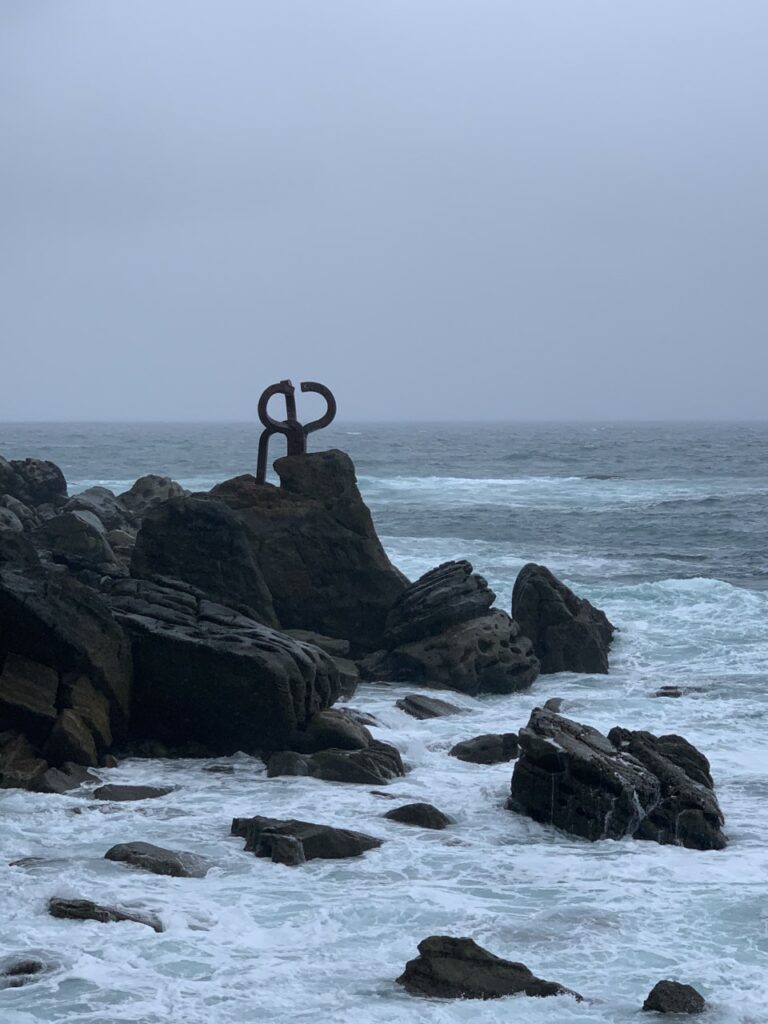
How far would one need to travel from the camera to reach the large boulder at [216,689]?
13969 mm

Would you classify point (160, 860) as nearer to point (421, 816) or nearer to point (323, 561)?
point (421, 816)

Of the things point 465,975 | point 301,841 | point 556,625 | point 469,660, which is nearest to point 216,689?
point 301,841

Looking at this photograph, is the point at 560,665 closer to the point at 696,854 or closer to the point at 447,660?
the point at 447,660

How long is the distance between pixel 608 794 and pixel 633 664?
335 inches

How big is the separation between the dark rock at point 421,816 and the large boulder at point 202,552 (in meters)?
5.94

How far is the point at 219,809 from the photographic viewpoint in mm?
12227

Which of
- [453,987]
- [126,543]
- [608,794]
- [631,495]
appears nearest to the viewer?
[453,987]

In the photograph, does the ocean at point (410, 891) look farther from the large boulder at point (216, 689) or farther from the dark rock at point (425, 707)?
the large boulder at point (216, 689)

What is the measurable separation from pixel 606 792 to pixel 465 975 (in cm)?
368

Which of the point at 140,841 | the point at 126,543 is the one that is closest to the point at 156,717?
the point at 140,841

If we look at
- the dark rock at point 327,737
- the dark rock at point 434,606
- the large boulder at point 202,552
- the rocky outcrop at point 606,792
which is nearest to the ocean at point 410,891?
the rocky outcrop at point 606,792

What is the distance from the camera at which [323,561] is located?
65.1 feet

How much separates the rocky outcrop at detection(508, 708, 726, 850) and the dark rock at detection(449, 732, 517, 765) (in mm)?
1494

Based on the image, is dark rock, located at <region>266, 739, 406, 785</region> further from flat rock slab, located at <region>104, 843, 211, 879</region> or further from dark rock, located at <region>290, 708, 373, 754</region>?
flat rock slab, located at <region>104, 843, 211, 879</region>
